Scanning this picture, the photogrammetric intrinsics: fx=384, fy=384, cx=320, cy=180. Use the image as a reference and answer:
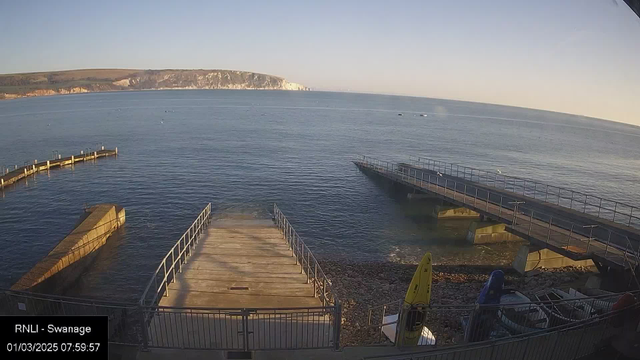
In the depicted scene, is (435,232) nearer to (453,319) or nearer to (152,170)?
(453,319)

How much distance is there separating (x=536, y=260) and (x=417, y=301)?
1605cm

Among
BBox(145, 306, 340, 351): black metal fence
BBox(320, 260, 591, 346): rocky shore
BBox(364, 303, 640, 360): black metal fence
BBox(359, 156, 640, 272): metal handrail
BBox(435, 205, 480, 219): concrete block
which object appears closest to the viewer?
BBox(364, 303, 640, 360): black metal fence

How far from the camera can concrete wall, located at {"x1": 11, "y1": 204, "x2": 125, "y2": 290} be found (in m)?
17.2

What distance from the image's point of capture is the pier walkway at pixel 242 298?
8.27 m

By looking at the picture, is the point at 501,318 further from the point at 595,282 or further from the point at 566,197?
the point at 566,197

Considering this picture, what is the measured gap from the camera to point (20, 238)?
81.0 feet

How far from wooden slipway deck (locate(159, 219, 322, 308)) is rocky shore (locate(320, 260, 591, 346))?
3.50m

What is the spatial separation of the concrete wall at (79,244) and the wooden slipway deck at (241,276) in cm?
792

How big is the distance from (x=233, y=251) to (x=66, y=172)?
39.2m

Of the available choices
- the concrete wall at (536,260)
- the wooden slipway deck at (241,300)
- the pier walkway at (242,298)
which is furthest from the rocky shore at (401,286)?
the wooden slipway deck at (241,300)

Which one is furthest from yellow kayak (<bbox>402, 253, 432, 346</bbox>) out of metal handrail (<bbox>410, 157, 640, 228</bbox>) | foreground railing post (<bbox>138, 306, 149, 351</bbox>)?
metal handrail (<bbox>410, 157, 640, 228</bbox>)

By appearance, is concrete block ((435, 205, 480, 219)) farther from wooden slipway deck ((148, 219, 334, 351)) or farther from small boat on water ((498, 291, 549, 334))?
small boat on water ((498, 291, 549, 334))

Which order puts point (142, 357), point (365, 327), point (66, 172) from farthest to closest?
point (66, 172) → point (365, 327) → point (142, 357)

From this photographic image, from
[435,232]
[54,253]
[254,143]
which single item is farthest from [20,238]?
[254,143]
